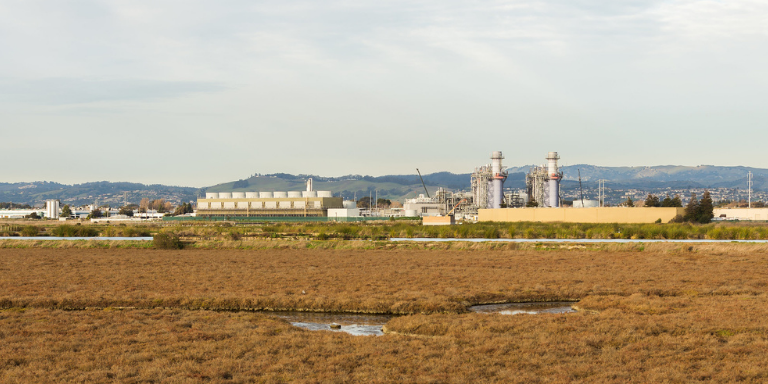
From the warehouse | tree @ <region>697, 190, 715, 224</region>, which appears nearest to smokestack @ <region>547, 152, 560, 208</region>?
tree @ <region>697, 190, 715, 224</region>

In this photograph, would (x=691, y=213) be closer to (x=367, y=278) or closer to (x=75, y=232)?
(x=367, y=278)

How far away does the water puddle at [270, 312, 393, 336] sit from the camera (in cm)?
2158

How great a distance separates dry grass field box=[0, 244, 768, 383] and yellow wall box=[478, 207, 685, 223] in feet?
201

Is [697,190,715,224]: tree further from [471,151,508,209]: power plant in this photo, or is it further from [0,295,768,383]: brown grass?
[0,295,768,383]: brown grass

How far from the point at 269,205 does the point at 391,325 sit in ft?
515

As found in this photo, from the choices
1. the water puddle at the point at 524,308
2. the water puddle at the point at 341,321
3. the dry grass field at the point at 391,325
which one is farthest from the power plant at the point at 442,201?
the water puddle at the point at 341,321

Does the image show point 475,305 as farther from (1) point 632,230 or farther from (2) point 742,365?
(1) point 632,230

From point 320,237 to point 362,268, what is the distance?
3157cm

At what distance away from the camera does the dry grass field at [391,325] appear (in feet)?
51.2

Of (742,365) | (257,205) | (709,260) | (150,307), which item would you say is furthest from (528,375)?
(257,205)

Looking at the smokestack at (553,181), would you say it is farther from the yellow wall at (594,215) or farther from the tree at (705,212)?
the tree at (705,212)

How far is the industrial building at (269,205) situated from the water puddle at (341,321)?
14455 cm

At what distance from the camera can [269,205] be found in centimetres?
17538

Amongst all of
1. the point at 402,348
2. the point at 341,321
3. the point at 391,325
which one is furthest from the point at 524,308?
the point at 402,348
